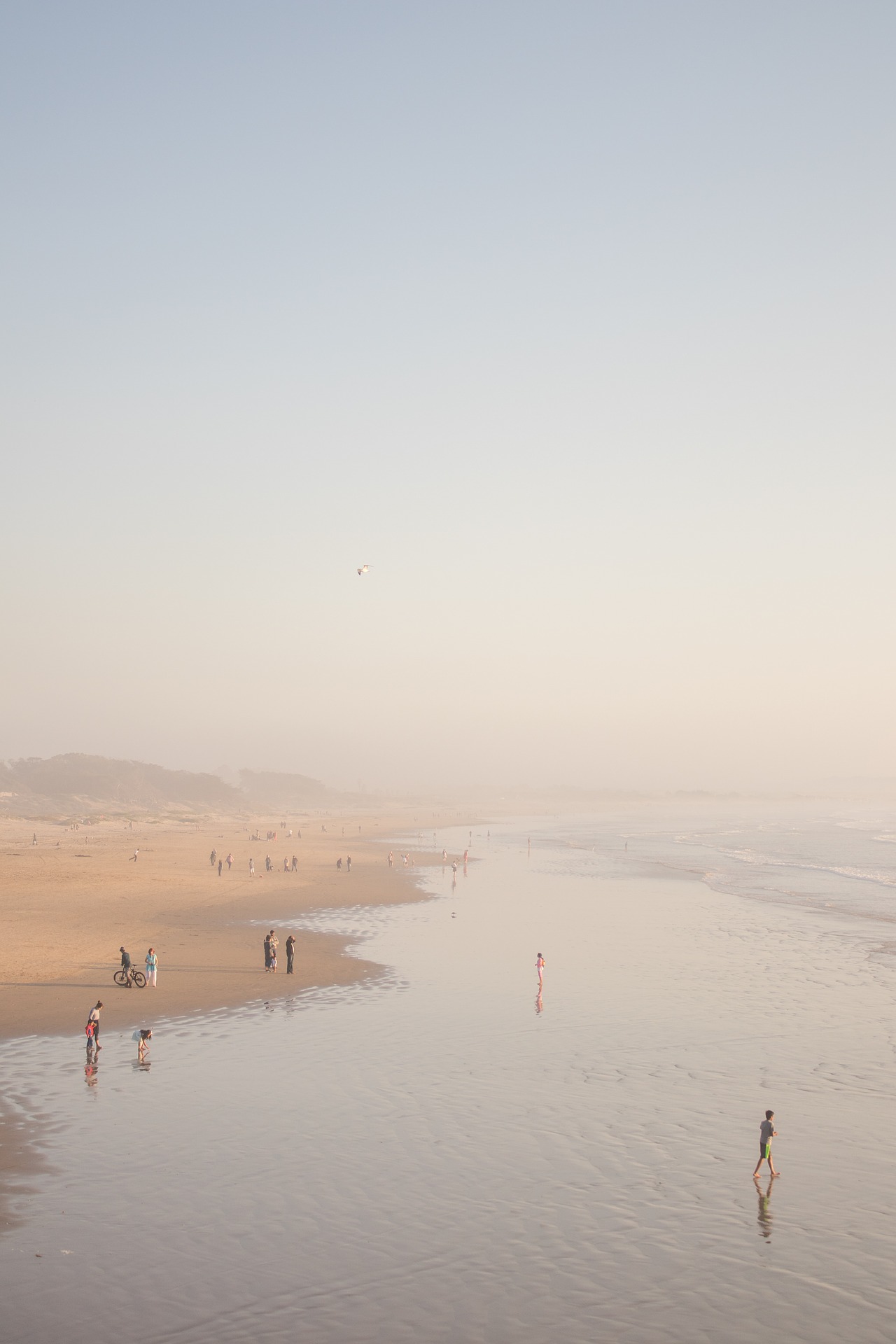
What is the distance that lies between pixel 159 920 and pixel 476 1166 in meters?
32.2

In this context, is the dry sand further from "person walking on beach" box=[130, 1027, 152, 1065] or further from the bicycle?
"person walking on beach" box=[130, 1027, 152, 1065]

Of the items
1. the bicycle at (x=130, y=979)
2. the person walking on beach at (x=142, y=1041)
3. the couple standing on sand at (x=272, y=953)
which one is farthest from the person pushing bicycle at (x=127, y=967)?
the person walking on beach at (x=142, y=1041)

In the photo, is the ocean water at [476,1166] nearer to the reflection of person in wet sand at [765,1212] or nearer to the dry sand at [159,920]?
the reflection of person in wet sand at [765,1212]

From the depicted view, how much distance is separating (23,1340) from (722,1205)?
1121cm

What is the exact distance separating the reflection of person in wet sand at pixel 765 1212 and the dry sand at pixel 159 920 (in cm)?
1771

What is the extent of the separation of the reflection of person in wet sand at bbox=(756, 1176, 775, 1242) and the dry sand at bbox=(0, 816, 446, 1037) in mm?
17711

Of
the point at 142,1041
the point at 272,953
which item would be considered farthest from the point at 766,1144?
the point at 272,953

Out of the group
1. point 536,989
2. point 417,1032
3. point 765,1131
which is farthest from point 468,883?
point 765,1131

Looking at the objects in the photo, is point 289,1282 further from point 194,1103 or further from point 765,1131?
point 765,1131

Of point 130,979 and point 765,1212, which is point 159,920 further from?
point 765,1212

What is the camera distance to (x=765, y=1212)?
1574 centimetres

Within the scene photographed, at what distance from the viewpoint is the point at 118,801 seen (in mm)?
182875

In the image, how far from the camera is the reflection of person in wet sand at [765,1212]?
49.4 ft

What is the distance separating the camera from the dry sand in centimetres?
2919
